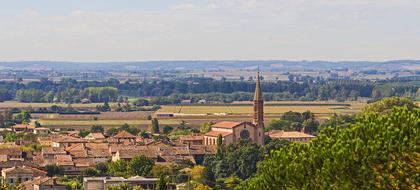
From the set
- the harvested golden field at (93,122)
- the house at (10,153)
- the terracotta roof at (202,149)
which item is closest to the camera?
the house at (10,153)

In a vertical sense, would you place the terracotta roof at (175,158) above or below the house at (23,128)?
above

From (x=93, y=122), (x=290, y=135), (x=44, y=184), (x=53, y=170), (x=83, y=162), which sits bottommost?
(x=93, y=122)

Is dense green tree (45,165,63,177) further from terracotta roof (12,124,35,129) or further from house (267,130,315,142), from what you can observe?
terracotta roof (12,124,35,129)

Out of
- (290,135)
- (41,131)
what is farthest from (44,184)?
(41,131)

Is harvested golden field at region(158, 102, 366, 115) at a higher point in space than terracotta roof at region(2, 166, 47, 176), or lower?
lower

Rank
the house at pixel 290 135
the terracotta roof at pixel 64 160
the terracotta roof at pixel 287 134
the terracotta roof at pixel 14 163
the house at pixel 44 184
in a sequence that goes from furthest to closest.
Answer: the terracotta roof at pixel 287 134, the house at pixel 290 135, the terracotta roof at pixel 64 160, the terracotta roof at pixel 14 163, the house at pixel 44 184

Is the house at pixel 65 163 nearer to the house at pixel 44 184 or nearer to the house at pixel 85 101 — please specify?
the house at pixel 44 184

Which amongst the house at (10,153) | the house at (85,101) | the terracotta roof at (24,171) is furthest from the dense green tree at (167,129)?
the house at (85,101)

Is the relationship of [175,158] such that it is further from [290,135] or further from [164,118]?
[164,118]

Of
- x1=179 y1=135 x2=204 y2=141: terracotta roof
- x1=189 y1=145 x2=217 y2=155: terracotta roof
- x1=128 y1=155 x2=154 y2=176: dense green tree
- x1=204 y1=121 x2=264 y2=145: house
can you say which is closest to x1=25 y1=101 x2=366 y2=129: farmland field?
x1=179 y1=135 x2=204 y2=141: terracotta roof
